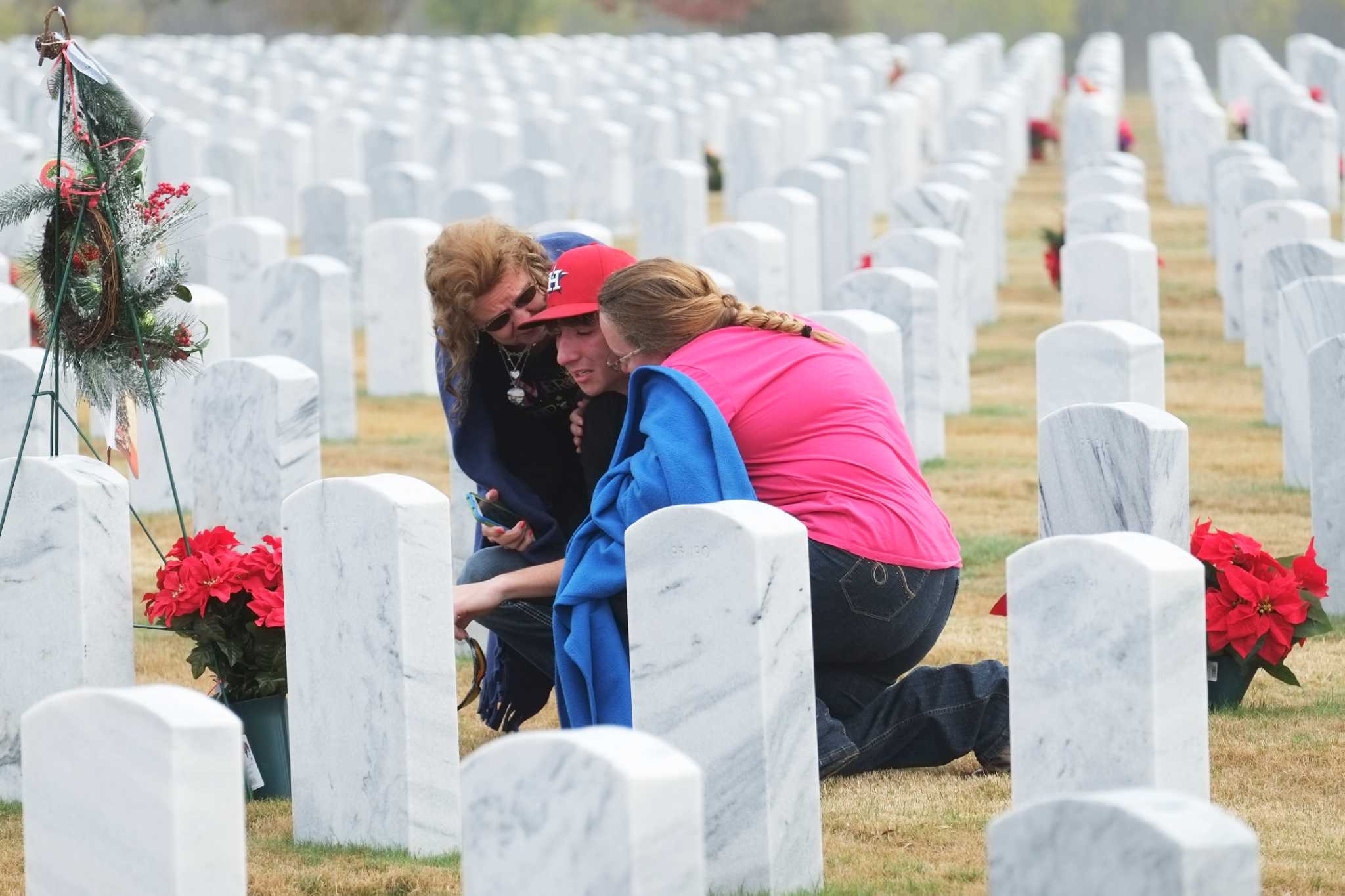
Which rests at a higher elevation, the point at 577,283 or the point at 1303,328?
the point at 577,283

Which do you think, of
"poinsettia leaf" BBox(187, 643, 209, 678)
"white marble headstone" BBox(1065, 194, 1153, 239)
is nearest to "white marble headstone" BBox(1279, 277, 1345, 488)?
"white marble headstone" BBox(1065, 194, 1153, 239)

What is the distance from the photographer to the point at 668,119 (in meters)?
15.2

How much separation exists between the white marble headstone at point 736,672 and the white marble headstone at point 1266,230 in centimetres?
547

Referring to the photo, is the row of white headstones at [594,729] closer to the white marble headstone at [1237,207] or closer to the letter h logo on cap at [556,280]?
the letter h logo on cap at [556,280]

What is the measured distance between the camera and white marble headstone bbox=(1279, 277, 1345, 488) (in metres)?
6.32

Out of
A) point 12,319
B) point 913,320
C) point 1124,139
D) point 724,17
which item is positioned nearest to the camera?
point 12,319

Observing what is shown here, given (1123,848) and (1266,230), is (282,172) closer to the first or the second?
(1266,230)

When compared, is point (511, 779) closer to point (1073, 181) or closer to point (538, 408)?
point (538, 408)

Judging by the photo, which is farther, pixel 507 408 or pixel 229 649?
pixel 507 408

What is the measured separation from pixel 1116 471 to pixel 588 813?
2.06m

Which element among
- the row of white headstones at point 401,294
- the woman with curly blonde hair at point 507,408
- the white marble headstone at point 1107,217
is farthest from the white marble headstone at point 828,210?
the woman with curly blonde hair at point 507,408

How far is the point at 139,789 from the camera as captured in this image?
2.74 m

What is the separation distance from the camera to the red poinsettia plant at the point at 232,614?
415 cm

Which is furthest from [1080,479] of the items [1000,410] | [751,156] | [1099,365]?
[751,156]
